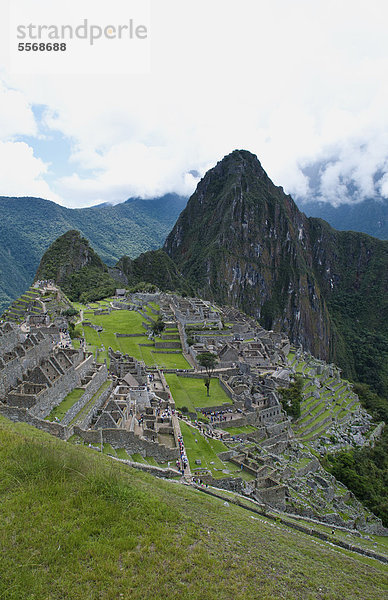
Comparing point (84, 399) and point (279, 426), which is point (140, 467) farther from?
point (279, 426)

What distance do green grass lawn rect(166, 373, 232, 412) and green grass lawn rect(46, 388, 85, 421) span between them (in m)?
9.93

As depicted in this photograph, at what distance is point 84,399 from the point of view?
62.7 ft

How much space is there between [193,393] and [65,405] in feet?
50.2

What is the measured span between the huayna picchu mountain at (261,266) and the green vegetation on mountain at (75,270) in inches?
1928

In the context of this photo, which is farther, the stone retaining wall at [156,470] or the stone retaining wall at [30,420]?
the stone retaining wall at [156,470]

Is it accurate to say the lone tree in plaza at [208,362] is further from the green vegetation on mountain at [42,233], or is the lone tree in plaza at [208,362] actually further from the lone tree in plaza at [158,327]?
the green vegetation on mountain at [42,233]

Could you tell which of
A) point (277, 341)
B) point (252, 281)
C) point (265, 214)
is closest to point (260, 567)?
point (277, 341)

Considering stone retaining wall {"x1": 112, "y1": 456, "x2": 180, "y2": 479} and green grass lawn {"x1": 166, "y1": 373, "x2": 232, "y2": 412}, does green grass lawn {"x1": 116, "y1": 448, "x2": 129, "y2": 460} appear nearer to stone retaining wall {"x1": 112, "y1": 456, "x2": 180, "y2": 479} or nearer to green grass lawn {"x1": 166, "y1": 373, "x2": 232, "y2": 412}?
stone retaining wall {"x1": 112, "y1": 456, "x2": 180, "y2": 479}

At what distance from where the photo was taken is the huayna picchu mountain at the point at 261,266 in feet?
506

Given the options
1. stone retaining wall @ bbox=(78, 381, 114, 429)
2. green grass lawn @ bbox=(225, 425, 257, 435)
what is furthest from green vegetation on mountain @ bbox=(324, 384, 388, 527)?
stone retaining wall @ bbox=(78, 381, 114, 429)

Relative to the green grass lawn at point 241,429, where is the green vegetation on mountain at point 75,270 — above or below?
above

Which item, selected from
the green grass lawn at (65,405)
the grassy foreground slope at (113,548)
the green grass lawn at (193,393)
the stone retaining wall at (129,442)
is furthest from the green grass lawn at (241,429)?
the grassy foreground slope at (113,548)

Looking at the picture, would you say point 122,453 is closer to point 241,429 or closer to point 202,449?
point 202,449

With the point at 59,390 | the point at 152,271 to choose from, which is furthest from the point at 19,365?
the point at 152,271
